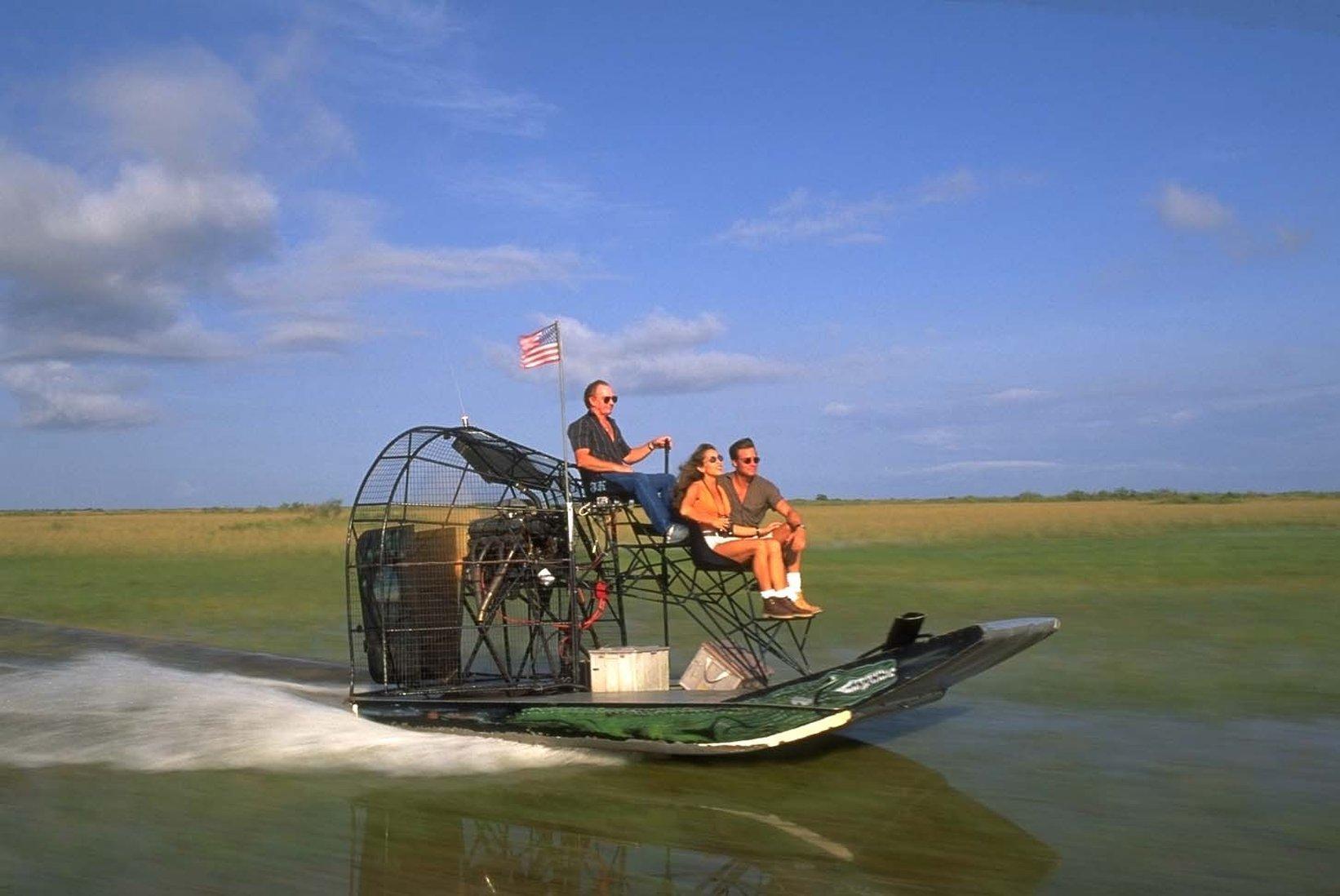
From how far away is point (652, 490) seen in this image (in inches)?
364

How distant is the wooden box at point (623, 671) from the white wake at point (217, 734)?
0.53 meters

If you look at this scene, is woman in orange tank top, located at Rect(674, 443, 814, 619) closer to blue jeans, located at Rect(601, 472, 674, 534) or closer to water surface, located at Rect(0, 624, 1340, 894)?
blue jeans, located at Rect(601, 472, 674, 534)

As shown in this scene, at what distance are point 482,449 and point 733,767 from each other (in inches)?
118

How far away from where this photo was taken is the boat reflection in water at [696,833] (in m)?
5.99

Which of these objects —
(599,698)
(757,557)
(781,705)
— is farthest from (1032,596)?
(781,705)

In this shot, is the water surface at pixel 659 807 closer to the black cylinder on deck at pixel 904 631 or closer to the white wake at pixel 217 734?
the white wake at pixel 217 734

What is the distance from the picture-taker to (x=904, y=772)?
8.22 m

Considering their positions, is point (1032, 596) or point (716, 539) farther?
point (1032, 596)

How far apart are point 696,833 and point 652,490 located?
2.98 meters

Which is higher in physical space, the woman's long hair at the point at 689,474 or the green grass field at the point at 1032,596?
the woman's long hair at the point at 689,474

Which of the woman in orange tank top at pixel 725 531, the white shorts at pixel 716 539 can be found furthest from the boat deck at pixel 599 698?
the white shorts at pixel 716 539

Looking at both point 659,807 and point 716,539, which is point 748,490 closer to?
point 716,539

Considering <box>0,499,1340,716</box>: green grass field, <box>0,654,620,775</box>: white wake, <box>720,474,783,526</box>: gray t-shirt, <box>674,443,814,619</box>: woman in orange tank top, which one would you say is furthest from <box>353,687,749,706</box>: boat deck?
<box>0,499,1340,716</box>: green grass field

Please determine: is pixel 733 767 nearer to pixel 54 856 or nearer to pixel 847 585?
pixel 54 856
